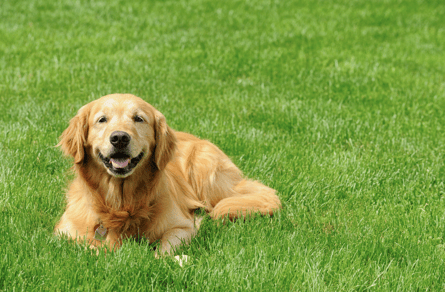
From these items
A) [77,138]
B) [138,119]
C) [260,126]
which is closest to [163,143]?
[138,119]

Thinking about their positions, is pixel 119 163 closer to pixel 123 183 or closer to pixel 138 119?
pixel 123 183

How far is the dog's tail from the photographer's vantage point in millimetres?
3354

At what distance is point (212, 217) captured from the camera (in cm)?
344

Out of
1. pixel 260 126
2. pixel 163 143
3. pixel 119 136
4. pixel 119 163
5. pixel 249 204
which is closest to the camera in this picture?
pixel 119 136

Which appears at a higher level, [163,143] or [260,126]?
[163,143]

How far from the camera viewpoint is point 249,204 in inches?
134

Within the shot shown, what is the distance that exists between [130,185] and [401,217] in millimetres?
1864

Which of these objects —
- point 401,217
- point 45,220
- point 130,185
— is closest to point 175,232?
point 130,185

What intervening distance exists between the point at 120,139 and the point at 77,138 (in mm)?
453

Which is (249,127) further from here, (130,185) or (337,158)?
(130,185)

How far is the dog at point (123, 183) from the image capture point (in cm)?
298

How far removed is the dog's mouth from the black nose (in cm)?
6

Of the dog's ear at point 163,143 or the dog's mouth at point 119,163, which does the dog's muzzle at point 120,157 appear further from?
the dog's ear at point 163,143

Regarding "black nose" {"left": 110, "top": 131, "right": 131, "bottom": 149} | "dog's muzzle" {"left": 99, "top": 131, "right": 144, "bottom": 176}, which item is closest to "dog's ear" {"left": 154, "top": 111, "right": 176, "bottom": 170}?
"dog's muzzle" {"left": 99, "top": 131, "right": 144, "bottom": 176}
